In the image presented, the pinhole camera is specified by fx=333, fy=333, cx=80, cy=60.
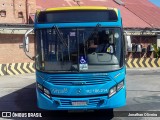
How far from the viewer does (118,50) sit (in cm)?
839

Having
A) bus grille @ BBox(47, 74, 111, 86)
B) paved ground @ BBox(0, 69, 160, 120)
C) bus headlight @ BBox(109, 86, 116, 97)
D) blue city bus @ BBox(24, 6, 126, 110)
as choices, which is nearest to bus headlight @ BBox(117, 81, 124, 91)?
blue city bus @ BBox(24, 6, 126, 110)

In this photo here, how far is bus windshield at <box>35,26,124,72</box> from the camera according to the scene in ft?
27.0

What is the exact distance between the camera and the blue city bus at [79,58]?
8.05 metres

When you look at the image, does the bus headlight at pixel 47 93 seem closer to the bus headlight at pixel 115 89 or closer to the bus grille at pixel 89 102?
the bus grille at pixel 89 102

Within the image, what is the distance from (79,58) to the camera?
8.22 m

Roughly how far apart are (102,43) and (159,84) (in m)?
9.06

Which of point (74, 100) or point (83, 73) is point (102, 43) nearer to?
point (83, 73)

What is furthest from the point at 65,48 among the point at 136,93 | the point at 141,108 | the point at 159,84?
the point at 159,84

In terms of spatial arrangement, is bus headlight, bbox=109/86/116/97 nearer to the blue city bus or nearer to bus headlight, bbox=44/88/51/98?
the blue city bus

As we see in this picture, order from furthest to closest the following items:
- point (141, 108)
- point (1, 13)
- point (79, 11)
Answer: point (1, 13) → point (141, 108) → point (79, 11)

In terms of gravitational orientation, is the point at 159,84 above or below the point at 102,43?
below

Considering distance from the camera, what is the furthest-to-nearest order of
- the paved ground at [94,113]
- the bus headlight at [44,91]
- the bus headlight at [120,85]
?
the paved ground at [94,113], the bus headlight at [120,85], the bus headlight at [44,91]

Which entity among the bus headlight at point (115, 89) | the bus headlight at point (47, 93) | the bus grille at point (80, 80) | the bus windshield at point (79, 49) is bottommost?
the bus headlight at point (47, 93)

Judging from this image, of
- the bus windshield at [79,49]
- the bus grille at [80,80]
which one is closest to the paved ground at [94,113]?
the bus grille at [80,80]
